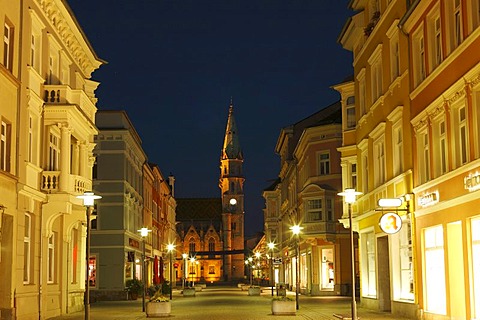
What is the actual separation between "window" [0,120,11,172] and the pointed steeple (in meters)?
142

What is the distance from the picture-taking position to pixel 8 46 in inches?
977

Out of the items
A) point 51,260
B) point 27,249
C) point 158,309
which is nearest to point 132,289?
point 158,309

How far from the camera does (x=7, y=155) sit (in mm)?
24656

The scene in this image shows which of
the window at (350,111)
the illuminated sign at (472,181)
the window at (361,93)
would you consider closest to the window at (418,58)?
the illuminated sign at (472,181)

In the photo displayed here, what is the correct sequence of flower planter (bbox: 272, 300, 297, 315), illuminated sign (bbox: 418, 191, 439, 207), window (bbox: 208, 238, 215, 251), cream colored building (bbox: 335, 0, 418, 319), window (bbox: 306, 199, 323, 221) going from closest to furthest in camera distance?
1. illuminated sign (bbox: 418, 191, 439, 207)
2. cream colored building (bbox: 335, 0, 418, 319)
3. flower planter (bbox: 272, 300, 297, 315)
4. window (bbox: 306, 199, 323, 221)
5. window (bbox: 208, 238, 215, 251)

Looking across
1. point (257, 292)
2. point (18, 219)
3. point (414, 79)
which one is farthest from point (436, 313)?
point (257, 292)

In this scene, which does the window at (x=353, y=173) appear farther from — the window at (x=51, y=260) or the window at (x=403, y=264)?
the window at (x=51, y=260)

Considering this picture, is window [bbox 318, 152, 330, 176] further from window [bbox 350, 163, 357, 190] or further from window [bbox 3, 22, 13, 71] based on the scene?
window [bbox 3, 22, 13, 71]

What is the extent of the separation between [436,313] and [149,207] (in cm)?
5593

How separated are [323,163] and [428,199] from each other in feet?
112

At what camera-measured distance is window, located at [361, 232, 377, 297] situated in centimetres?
3447

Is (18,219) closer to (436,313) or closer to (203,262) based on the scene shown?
(436,313)

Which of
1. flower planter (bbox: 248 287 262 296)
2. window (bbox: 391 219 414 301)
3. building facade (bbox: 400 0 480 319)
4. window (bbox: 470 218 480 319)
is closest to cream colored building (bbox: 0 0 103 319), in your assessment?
window (bbox: 391 219 414 301)

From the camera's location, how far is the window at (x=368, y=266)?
3447 centimetres
